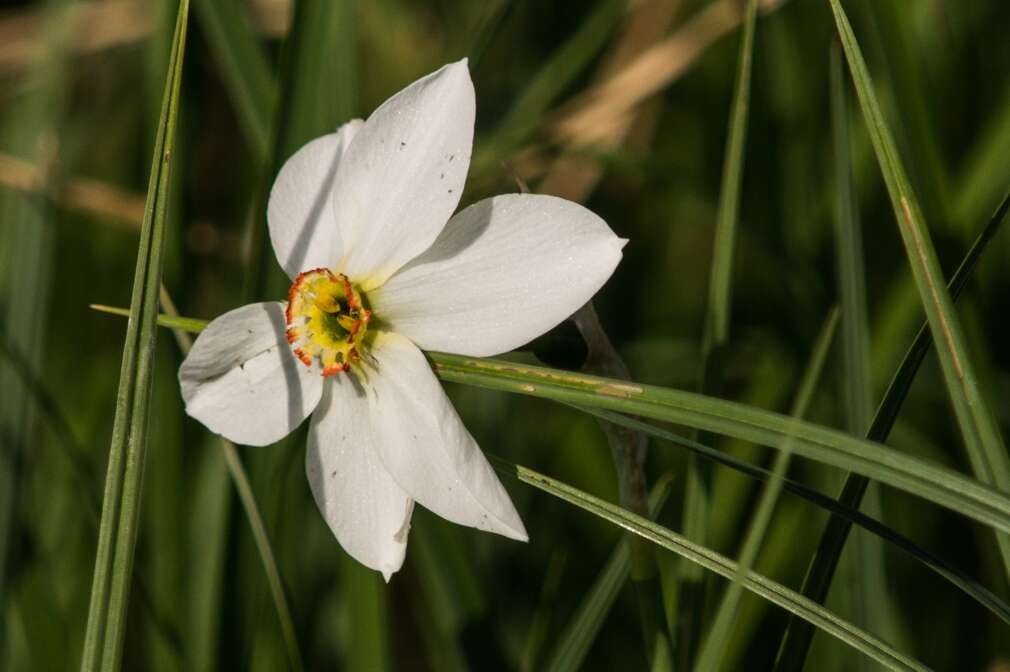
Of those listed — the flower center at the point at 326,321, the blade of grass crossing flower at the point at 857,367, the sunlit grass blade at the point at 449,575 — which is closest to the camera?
the flower center at the point at 326,321

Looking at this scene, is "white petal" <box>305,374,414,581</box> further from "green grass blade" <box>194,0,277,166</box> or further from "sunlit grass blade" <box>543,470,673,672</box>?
"green grass blade" <box>194,0,277,166</box>

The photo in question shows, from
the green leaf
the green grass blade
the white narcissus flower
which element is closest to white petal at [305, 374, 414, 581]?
the white narcissus flower

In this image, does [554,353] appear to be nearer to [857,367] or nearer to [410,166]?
[410,166]

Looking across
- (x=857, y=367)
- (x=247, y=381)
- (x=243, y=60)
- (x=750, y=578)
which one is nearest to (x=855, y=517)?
(x=750, y=578)

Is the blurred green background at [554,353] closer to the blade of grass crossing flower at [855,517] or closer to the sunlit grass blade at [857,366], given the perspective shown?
the sunlit grass blade at [857,366]

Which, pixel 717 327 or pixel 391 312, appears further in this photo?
pixel 717 327

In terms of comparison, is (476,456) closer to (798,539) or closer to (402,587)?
(798,539)

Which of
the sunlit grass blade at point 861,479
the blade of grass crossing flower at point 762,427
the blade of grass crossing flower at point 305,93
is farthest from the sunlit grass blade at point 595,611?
the blade of grass crossing flower at point 305,93
